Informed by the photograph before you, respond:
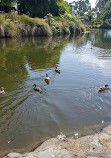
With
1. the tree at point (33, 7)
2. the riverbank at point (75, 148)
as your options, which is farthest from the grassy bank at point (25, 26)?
the riverbank at point (75, 148)

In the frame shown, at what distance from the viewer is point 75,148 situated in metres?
5.39

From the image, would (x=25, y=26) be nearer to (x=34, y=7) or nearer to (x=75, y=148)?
(x=34, y=7)

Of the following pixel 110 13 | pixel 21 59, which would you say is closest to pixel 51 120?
pixel 21 59

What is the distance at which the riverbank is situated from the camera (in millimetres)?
5055

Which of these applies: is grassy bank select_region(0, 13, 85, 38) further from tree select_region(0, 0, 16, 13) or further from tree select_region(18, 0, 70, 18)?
tree select_region(18, 0, 70, 18)

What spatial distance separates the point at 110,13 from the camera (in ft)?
318

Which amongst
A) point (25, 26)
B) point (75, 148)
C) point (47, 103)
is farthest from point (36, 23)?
point (75, 148)

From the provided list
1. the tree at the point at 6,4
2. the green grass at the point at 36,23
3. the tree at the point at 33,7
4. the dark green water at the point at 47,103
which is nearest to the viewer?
the dark green water at the point at 47,103

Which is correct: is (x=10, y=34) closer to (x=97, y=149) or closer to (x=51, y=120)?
(x=51, y=120)

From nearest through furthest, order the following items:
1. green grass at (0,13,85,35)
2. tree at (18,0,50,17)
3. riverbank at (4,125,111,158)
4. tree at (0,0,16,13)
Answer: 1. riverbank at (4,125,111,158)
2. green grass at (0,13,85,35)
3. tree at (0,0,16,13)
4. tree at (18,0,50,17)

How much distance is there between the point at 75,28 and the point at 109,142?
4791 centimetres

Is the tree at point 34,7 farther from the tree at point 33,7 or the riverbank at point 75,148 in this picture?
the riverbank at point 75,148

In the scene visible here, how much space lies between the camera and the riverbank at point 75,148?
5.05m

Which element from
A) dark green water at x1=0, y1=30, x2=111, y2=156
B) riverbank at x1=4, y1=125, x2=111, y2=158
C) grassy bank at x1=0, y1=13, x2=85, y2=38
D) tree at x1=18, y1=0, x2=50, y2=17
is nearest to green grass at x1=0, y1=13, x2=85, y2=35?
grassy bank at x1=0, y1=13, x2=85, y2=38
